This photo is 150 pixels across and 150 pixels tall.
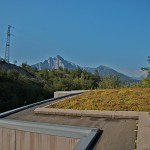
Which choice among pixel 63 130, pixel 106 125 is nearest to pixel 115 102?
pixel 106 125

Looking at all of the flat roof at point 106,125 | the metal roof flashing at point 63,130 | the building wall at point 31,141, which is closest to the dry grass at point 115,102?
the flat roof at point 106,125

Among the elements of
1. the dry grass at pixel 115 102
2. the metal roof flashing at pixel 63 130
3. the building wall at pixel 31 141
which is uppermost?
the dry grass at pixel 115 102

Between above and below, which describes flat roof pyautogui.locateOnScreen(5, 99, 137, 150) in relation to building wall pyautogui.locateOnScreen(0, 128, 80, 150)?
above

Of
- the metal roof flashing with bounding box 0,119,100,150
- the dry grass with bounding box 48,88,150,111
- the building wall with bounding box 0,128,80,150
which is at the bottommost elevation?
the building wall with bounding box 0,128,80,150

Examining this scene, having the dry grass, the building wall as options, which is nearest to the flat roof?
the building wall

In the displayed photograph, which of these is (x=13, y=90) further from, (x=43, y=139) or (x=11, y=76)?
(x=43, y=139)

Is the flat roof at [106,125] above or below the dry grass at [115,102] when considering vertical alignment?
below

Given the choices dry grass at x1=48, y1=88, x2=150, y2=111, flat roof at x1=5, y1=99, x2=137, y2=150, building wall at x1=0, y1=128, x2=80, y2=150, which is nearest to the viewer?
flat roof at x1=5, y1=99, x2=137, y2=150

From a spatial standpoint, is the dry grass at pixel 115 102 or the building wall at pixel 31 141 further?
the dry grass at pixel 115 102

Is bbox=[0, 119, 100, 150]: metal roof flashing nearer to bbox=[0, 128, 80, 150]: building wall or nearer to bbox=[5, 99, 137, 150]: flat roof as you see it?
bbox=[0, 128, 80, 150]: building wall

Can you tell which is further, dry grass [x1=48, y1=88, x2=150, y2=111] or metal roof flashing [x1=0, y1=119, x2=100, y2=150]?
dry grass [x1=48, y1=88, x2=150, y2=111]

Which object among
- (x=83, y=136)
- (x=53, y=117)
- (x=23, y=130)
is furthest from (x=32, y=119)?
(x=83, y=136)

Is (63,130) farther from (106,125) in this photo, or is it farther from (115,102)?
(115,102)

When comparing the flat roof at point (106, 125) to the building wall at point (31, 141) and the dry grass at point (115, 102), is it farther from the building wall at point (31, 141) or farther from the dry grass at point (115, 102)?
the dry grass at point (115, 102)
